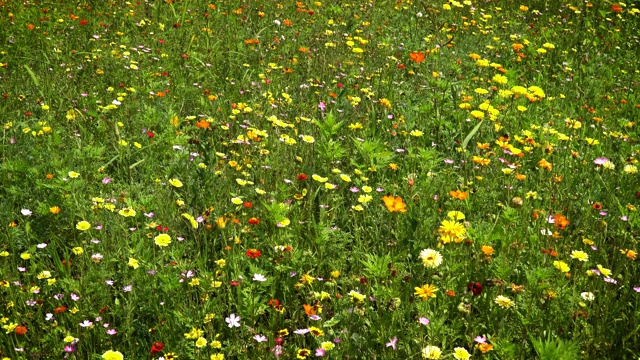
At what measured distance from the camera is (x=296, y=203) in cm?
274

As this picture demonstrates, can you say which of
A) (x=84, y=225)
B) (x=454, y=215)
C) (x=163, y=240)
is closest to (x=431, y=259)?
(x=454, y=215)

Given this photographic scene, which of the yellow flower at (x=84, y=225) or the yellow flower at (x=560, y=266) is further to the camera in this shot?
the yellow flower at (x=84, y=225)

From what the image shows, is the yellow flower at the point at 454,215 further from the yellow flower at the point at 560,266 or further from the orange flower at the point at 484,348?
the orange flower at the point at 484,348

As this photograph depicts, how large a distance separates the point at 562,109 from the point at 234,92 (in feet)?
8.91

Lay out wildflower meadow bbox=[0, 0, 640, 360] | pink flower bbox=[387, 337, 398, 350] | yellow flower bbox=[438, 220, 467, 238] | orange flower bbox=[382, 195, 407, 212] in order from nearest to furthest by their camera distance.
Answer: pink flower bbox=[387, 337, 398, 350], wildflower meadow bbox=[0, 0, 640, 360], yellow flower bbox=[438, 220, 467, 238], orange flower bbox=[382, 195, 407, 212]

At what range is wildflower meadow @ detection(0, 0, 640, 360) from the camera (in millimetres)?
2066

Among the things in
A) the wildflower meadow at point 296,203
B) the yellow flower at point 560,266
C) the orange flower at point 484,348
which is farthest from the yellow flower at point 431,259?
the yellow flower at point 560,266

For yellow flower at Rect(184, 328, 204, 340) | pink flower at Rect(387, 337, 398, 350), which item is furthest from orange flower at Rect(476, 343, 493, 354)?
yellow flower at Rect(184, 328, 204, 340)

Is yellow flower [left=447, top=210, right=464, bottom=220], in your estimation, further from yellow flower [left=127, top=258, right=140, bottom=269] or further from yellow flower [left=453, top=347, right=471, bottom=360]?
yellow flower [left=127, top=258, right=140, bottom=269]

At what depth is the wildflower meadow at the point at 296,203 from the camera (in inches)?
81.4

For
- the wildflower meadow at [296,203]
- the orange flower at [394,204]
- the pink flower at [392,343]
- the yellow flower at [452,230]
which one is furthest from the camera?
the orange flower at [394,204]

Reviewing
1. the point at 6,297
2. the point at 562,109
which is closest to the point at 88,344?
the point at 6,297

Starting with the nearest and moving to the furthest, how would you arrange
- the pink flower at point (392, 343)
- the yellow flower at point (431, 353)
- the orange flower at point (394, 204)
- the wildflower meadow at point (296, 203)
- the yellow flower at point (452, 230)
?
the yellow flower at point (431, 353) < the pink flower at point (392, 343) < the wildflower meadow at point (296, 203) < the yellow flower at point (452, 230) < the orange flower at point (394, 204)

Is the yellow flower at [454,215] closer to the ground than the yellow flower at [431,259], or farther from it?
closer to the ground
